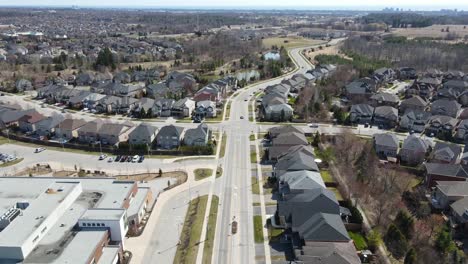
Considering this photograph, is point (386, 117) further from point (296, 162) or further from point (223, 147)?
point (223, 147)

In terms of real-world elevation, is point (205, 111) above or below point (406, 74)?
below

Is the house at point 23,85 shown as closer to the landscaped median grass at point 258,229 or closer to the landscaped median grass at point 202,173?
the landscaped median grass at point 202,173

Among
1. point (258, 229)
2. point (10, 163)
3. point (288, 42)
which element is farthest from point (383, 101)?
point (288, 42)

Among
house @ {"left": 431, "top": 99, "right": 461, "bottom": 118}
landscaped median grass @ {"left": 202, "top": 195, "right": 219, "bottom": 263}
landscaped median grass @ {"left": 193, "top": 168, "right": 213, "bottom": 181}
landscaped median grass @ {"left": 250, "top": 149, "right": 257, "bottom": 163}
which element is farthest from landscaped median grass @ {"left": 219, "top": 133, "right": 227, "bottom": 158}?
house @ {"left": 431, "top": 99, "right": 461, "bottom": 118}

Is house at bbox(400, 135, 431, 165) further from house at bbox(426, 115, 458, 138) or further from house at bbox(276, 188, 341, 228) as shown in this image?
house at bbox(276, 188, 341, 228)

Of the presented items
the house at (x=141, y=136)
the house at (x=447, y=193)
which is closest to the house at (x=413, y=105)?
the house at (x=447, y=193)
